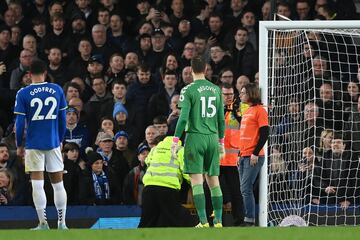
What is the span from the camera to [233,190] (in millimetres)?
16141

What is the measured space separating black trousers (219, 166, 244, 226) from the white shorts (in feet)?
8.49

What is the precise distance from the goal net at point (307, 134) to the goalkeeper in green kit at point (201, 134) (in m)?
2.16

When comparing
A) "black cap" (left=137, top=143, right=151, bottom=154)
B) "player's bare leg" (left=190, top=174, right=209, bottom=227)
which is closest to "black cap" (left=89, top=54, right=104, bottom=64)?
"black cap" (left=137, top=143, right=151, bottom=154)

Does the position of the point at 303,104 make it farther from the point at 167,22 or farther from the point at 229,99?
the point at 167,22

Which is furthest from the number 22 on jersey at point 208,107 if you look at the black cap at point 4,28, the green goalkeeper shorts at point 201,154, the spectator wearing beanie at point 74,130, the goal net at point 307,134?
the black cap at point 4,28

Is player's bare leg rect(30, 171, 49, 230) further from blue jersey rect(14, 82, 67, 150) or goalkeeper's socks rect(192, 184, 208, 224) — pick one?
goalkeeper's socks rect(192, 184, 208, 224)

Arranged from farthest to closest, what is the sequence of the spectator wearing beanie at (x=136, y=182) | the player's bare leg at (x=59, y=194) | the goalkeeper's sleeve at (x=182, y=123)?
the spectator wearing beanie at (x=136, y=182)
the player's bare leg at (x=59, y=194)
the goalkeeper's sleeve at (x=182, y=123)

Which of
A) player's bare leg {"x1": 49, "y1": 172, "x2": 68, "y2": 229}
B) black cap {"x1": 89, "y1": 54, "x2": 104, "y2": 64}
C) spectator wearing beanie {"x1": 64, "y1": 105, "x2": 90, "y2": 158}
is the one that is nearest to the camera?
player's bare leg {"x1": 49, "y1": 172, "x2": 68, "y2": 229}

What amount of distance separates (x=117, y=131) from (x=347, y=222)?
353 cm

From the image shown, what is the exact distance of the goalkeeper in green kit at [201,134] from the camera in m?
14.2

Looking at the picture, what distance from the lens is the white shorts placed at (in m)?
14.4

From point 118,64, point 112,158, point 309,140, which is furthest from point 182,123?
point 118,64

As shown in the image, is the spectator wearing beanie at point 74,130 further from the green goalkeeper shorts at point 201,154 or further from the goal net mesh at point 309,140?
the green goalkeeper shorts at point 201,154

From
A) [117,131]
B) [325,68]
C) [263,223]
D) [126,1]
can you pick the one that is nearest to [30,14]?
[126,1]
